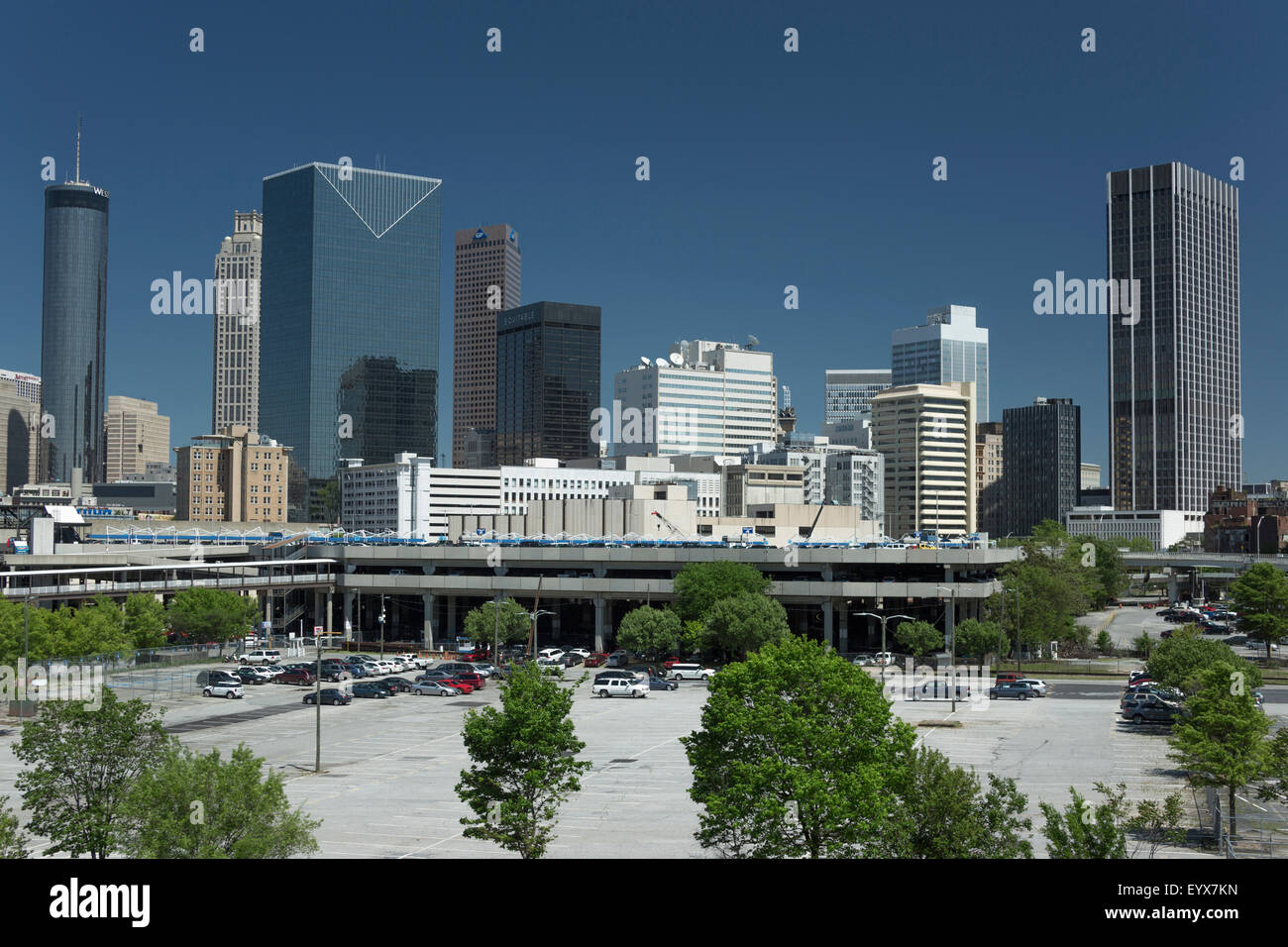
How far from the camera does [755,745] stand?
94.4 feet

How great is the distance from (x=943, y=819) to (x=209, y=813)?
16.3 meters

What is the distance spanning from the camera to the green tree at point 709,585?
99625mm

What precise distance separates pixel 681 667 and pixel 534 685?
60269 millimetres

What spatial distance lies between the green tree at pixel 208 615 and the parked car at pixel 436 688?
88.5ft

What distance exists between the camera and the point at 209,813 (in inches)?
999

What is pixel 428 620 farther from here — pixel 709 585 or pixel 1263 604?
pixel 1263 604

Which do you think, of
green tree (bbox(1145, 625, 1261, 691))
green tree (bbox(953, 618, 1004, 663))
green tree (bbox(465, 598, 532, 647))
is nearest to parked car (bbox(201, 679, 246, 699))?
green tree (bbox(465, 598, 532, 647))

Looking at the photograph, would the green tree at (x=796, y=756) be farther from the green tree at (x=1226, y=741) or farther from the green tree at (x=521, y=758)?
the green tree at (x=1226, y=741)

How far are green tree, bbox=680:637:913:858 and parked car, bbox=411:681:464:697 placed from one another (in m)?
53.1

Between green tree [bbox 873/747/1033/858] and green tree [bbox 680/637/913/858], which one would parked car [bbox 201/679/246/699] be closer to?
green tree [bbox 680/637/913/858]

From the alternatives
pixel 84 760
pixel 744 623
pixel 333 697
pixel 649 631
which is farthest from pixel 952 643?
pixel 84 760

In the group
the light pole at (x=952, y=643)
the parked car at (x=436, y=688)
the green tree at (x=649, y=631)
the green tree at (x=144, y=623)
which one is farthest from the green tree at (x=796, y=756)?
the green tree at (x=144, y=623)
